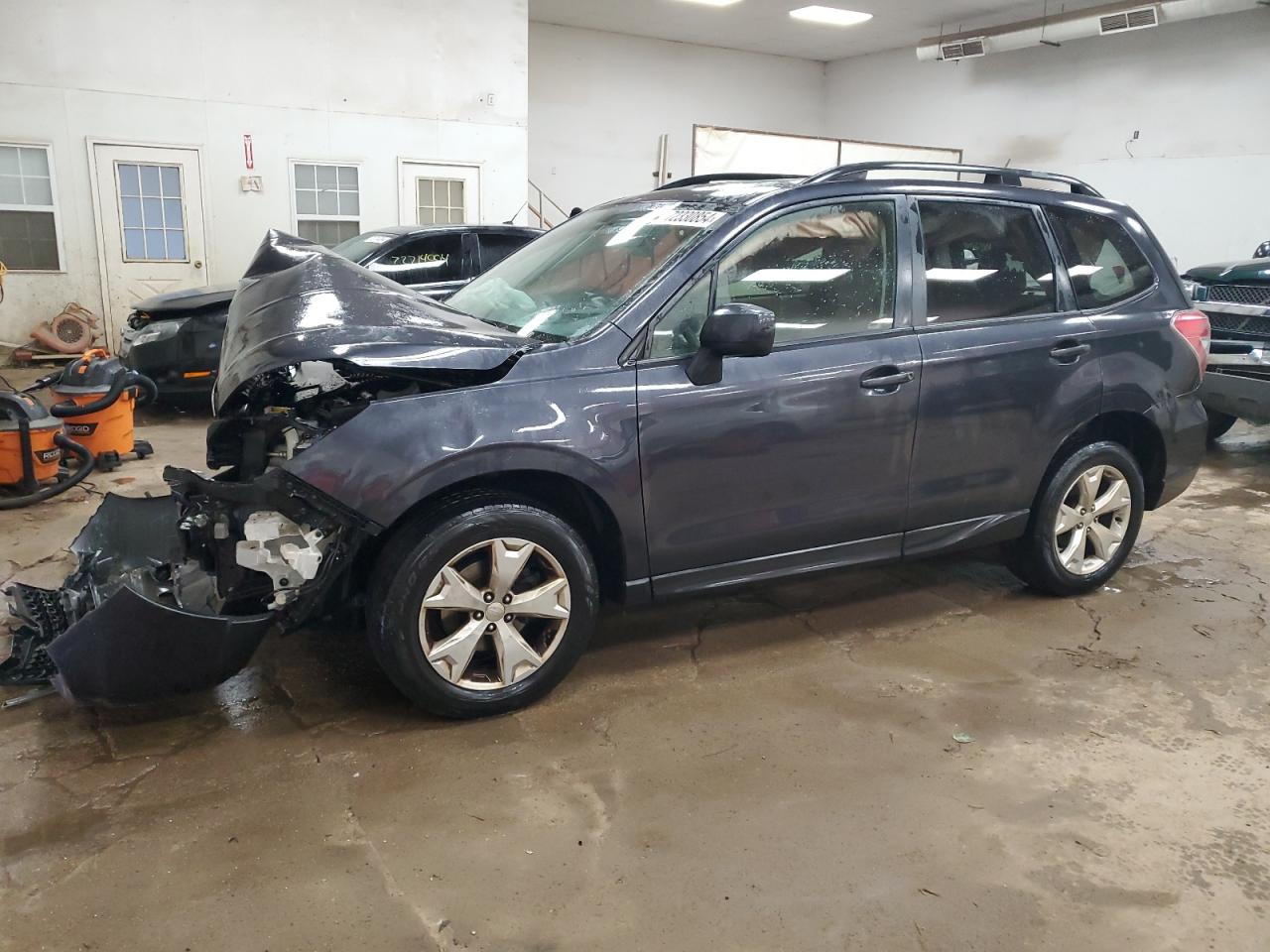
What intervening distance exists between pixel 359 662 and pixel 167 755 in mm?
736

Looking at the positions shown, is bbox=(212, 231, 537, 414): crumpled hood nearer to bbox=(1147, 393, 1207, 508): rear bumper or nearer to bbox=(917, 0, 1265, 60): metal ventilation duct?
bbox=(1147, 393, 1207, 508): rear bumper

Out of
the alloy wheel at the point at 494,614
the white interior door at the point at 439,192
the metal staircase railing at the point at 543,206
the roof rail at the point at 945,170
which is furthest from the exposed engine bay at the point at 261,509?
the metal staircase railing at the point at 543,206

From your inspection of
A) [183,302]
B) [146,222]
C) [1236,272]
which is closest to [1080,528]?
[1236,272]

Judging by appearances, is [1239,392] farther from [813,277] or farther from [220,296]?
[220,296]

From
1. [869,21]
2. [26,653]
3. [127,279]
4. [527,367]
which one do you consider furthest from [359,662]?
[869,21]

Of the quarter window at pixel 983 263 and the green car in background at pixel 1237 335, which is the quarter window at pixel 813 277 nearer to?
the quarter window at pixel 983 263

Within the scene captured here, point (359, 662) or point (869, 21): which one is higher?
point (869, 21)

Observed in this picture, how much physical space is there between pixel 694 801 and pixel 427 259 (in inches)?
231

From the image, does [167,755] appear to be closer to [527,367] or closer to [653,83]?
[527,367]

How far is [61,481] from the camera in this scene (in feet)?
17.5

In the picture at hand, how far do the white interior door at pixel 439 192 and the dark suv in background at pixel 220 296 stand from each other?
4.12m

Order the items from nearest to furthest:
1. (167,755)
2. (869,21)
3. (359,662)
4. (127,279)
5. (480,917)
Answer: (480,917) → (167,755) → (359,662) → (127,279) → (869,21)

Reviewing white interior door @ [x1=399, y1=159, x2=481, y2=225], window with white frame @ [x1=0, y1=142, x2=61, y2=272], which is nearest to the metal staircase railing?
white interior door @ [x1=399, y1=159, x2=481, y2=225]

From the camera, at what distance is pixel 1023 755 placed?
2922 mm
